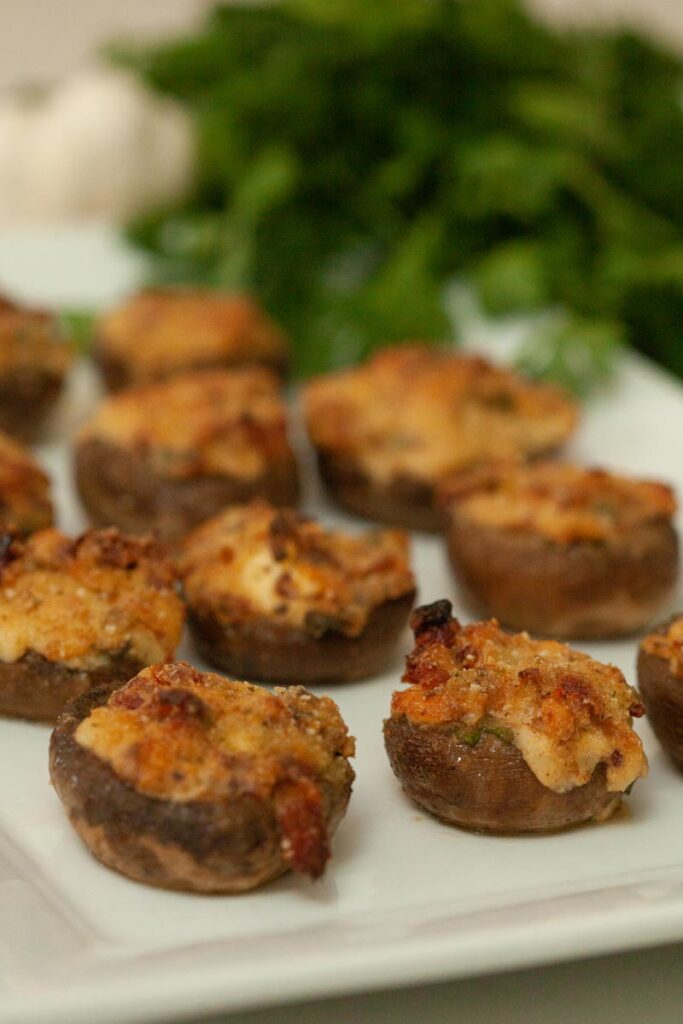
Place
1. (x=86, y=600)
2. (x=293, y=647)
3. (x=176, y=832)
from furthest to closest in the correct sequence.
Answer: (x=293, y=647) < (x=86, y=600) < (x=176, y=832)

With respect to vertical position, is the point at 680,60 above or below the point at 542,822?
below

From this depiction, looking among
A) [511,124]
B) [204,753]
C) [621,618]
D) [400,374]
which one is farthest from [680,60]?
[204,753]

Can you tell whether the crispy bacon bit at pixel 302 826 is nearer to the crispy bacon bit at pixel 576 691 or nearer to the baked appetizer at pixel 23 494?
the crispy bacon bit at pixel 576 691

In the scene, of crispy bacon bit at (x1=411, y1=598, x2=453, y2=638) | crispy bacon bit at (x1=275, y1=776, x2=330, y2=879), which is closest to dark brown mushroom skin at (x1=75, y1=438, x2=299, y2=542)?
crispy bacon bit at (x1=411, y1=598, x2=453, y2=638)

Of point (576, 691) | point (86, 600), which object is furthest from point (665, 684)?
point (86, 600)

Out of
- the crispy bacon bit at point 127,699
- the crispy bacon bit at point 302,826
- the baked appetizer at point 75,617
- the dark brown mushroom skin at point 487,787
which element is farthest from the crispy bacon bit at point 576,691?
the baked appetizer at point 75,617

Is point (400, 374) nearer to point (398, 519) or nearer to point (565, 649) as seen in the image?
point (398, 519)

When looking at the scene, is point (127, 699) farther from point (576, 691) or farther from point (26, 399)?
point (26, 399)
